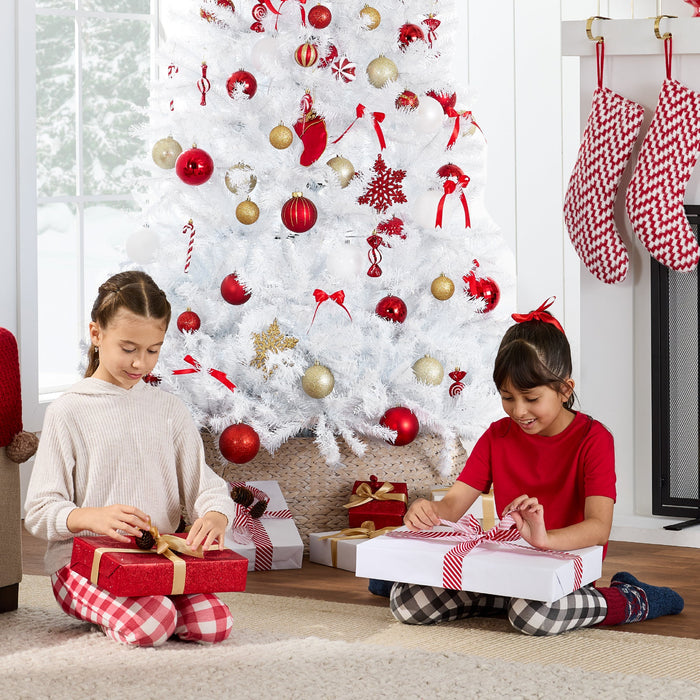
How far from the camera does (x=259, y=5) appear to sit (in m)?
2.70

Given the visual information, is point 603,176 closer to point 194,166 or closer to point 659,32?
point 659,32

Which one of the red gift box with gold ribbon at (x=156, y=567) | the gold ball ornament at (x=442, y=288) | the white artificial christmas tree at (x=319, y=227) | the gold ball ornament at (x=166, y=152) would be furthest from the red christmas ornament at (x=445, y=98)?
the red gift box with gold ribbon at (x=156, y=567)

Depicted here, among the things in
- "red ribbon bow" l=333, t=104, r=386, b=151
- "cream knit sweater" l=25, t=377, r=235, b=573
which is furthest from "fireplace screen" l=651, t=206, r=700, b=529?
"cream knit sweater" l=25, t=377, r=235, b=573

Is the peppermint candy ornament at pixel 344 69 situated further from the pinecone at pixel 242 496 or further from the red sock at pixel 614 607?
the red sock at pixel 614 607

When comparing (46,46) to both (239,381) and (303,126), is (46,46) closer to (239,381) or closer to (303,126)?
(303,126)

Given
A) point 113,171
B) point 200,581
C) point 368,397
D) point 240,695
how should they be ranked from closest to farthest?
point 240,695 < point 200,581 < point 368,397 < point 113,171

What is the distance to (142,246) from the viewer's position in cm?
270

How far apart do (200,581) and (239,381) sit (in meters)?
0.96

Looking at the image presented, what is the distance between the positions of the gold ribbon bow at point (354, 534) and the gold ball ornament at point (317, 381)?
0.32 metres

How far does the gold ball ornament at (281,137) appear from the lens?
103 inches

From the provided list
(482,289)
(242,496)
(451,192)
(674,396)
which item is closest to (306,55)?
(451,192)

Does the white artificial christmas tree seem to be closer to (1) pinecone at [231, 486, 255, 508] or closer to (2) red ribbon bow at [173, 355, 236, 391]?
(2) red ribbon bow at [173, 355, 236, 391]

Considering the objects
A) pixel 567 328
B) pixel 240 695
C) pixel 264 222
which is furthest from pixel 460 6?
pixel 240 695

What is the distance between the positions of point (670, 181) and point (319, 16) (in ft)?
3.14
